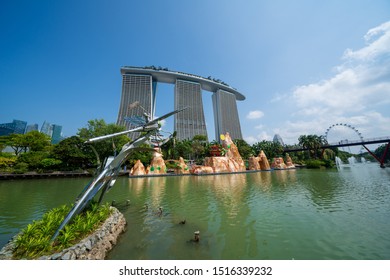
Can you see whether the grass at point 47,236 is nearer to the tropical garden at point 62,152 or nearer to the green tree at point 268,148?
the tropical garden at point 62,152

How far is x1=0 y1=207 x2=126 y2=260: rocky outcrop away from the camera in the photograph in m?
4.58

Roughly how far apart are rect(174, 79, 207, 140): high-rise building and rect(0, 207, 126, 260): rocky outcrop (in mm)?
88448

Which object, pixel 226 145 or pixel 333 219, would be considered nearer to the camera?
pixel 333 219

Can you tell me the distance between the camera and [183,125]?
327ft

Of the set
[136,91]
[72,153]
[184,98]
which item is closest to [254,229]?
[72,153]

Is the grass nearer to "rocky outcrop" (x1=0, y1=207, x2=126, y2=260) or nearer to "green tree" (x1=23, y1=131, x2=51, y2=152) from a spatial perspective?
"rocky outcrop" (x1=0, y1=207, x2=126, y2=260)

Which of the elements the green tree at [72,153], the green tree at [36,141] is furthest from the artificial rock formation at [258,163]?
the green tree at [36,141]

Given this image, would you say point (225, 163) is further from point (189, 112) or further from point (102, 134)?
point (189, 112)

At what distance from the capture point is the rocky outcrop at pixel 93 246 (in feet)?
15.0

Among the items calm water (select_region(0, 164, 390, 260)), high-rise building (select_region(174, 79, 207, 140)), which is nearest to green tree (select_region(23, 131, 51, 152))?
calm water (select_region(0, 164, 390, 260))
